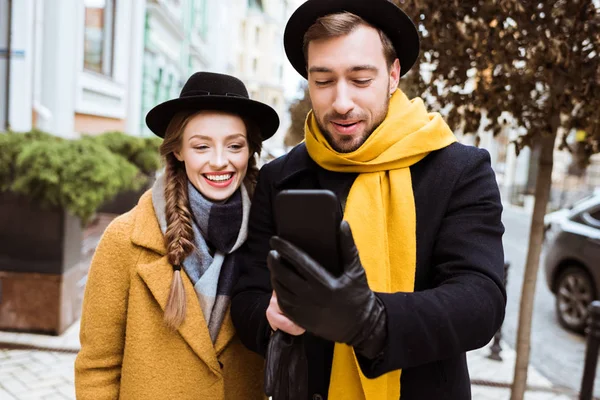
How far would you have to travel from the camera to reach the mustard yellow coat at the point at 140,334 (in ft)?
6.03

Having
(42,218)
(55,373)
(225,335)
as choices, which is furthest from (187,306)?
(42,218)

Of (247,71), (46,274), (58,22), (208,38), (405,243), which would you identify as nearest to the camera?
(405,243)

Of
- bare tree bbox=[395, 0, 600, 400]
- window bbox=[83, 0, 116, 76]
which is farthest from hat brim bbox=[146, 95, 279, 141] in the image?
window bbox=[83, 0, 116, 76]

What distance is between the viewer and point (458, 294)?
1.36 metres

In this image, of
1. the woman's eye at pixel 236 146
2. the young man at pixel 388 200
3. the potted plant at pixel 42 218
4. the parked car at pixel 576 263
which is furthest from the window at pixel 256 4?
the young man at pixel 388 200

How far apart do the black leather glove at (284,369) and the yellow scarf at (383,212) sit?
0.55 ft

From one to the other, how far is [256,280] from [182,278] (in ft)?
0.92

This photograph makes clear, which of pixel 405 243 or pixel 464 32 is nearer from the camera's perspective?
pixel 405 243

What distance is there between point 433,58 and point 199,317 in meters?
2.13

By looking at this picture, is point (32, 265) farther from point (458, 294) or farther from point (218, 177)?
point (458, 294)

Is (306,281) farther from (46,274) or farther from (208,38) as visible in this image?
(208,38)

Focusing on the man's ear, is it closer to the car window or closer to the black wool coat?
the black wool coat

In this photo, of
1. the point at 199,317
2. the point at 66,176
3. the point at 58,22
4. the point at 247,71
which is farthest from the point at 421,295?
the point at 247,71

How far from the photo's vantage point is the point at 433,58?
10.4 feet
